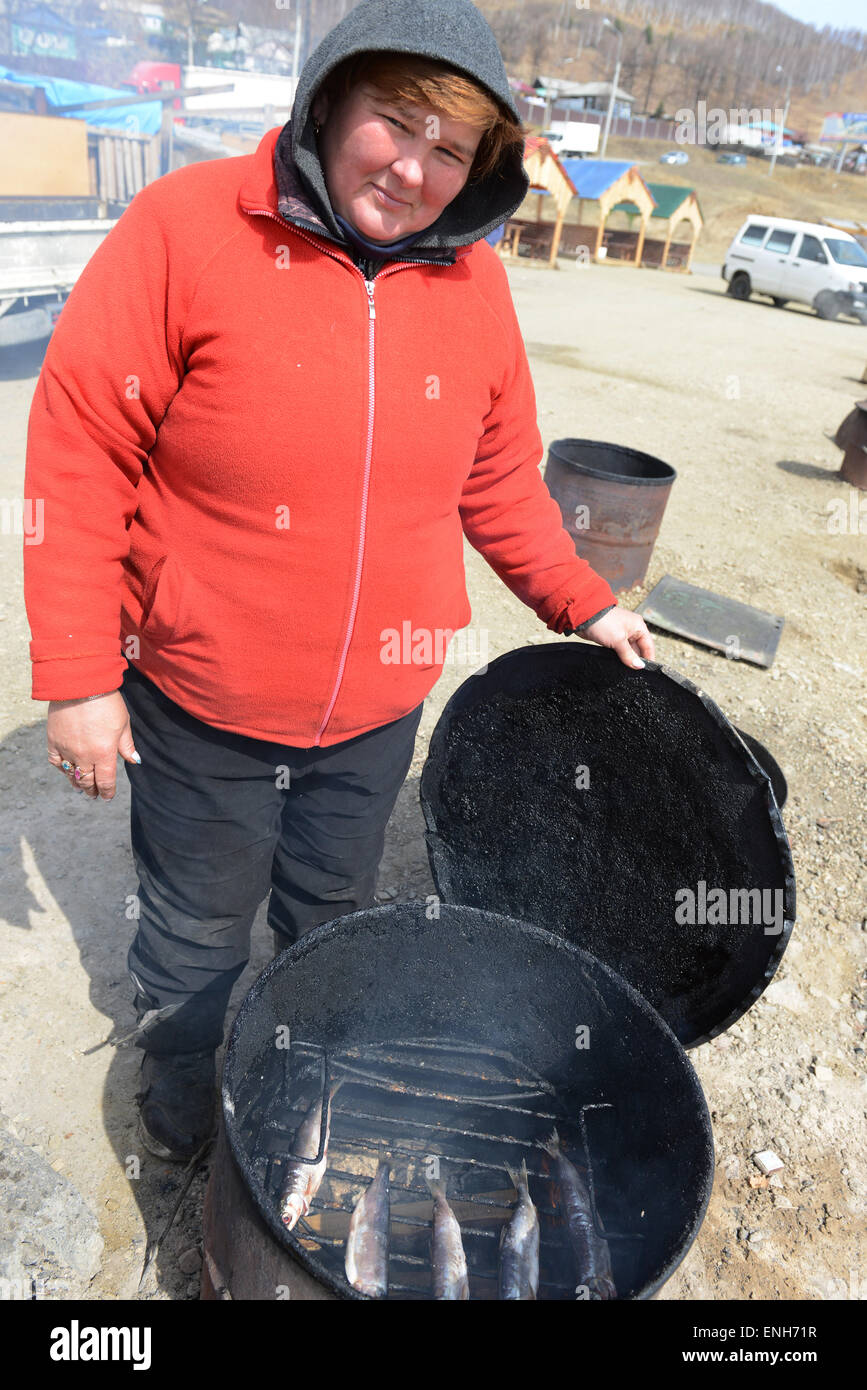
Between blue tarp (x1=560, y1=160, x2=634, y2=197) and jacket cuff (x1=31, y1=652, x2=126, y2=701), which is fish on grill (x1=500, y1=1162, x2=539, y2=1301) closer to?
jacket cuff (x1=31, y1=652, x2=126, y2=701)

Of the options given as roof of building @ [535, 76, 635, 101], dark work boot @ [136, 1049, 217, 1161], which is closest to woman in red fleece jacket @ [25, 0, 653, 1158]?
dark work boot @ [136, 1049, 217, 1161]

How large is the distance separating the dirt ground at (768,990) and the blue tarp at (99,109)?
15831 millimetres

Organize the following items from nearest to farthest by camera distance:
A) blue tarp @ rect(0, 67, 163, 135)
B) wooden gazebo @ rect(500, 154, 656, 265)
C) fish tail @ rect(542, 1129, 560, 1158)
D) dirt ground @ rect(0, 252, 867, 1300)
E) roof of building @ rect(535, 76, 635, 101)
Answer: fish tail @ rect(542, 1129, 560, 1158) < dirt ground @ rect(0, 252, 867, 1300) < blue tarp @ rect(0, 67, 163, 135) < wooden gazebo @ rect(500, 154, 656, 265) < roof of building @ rect(535, 76, 635, 101)

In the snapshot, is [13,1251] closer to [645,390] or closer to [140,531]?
[140,531]

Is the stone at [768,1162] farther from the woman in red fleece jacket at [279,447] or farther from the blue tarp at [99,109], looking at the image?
the blue tarp at [99,109]

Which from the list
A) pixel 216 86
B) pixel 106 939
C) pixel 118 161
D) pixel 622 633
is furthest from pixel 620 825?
pixel 216 86

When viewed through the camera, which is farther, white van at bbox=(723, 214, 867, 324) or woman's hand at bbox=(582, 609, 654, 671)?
white van at bbox=(723, 214, 867, 324)

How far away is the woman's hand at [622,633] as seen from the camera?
200cm

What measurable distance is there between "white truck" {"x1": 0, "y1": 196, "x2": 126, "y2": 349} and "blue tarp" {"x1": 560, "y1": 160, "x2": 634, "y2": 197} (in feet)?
65.6

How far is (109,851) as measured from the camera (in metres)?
3.15

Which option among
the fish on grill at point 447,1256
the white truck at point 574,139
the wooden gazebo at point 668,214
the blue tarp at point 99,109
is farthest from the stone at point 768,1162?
the white truck at point 574,139

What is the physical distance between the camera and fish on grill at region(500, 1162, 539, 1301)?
66.5 inches

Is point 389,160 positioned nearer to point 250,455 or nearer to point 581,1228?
point 250,455

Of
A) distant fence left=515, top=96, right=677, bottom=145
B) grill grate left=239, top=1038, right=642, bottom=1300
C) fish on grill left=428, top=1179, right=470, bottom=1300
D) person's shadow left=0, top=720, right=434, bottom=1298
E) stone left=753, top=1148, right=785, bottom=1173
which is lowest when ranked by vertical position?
stone left=753, top=1148, right=785, bottom=1173
